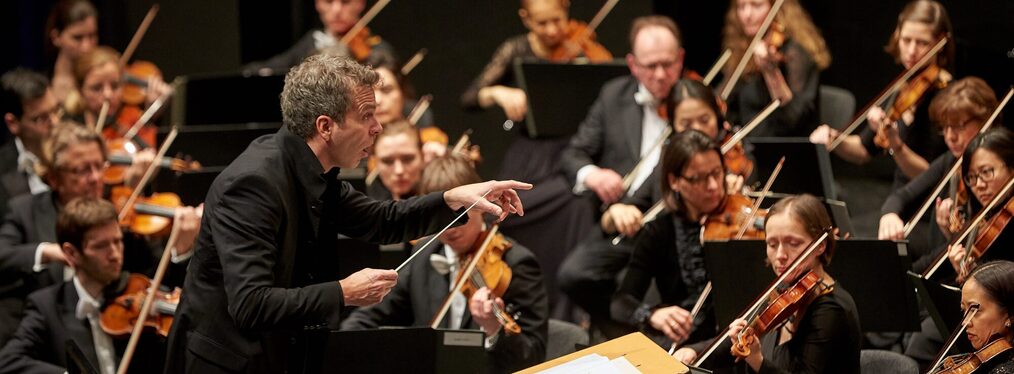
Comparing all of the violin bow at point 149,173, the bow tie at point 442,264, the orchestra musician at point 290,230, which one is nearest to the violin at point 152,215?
the violin bow at point 149,173

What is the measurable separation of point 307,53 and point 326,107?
2876mm

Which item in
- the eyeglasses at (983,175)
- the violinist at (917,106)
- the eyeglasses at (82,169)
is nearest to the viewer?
the eyeglasses at (983,175)

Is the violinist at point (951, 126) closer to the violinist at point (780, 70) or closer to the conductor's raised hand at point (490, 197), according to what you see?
the violinist at point (780, 70)

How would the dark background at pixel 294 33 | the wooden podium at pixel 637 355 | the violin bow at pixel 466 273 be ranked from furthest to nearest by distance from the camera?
the dark background at pixel 294 33, the violin bow at pixel 466 273, the wooden podium at pixel 637 355

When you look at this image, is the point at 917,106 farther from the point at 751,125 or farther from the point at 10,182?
the point at 10,182

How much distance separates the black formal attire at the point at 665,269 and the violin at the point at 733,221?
0.21 feet

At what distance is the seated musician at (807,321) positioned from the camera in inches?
115

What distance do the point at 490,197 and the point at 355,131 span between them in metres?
0.33

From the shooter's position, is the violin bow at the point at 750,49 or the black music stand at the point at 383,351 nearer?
the black music stand at the point at 383,351

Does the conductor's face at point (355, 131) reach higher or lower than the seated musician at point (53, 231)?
higher

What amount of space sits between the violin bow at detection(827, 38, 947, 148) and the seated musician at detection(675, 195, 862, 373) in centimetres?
119

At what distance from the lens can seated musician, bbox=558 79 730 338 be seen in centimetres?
417

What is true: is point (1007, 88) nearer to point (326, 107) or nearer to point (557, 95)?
point (557, 95)

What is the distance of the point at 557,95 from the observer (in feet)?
15.9
